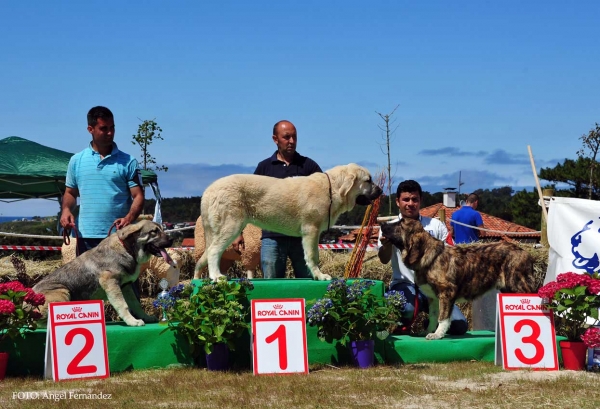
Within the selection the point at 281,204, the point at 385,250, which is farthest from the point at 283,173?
the point at 385,250

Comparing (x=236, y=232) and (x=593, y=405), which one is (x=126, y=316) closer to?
(x=236, y=232)

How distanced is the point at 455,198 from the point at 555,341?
12365mm

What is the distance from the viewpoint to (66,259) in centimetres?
903

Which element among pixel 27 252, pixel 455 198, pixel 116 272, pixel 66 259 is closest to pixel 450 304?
pixel 116 272

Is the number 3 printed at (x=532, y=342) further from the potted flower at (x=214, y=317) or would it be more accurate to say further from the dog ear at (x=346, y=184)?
the potted flower at (x=214, y=317)

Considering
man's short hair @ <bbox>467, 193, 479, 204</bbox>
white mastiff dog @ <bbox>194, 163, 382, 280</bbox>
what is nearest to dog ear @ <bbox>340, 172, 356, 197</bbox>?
white mastiff dog @ <bbox>194, 163, 382, 280</bbox>

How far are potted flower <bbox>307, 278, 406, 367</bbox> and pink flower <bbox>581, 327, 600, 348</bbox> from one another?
1.70 metres

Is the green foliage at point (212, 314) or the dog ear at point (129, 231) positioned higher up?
the dog ear at point (129, 231)

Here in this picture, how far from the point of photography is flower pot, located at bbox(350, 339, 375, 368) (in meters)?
6.13

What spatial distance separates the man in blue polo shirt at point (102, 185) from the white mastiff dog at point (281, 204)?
89cm

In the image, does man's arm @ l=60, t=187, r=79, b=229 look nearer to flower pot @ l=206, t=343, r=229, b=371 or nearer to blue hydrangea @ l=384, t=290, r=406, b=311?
flower pot @ l=206, t=343, r=229, b=371

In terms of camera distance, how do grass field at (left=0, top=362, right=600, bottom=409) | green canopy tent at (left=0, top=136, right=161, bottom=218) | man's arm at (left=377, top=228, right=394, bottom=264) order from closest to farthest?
grass field at (left=0, top=362, right=600, bottom=409), man's arm at (left=377, top=228, right=394, bottom=264), green canopy tent at (left=0, top=136, right=161, bottom=218)

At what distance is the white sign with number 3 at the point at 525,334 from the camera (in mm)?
6078

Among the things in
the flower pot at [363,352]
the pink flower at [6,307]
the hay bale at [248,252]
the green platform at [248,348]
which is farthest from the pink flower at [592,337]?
the pink flower at [6,307]
